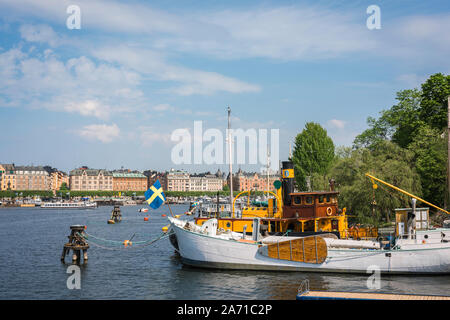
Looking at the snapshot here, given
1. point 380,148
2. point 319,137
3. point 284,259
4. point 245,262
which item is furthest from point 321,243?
point 319,137

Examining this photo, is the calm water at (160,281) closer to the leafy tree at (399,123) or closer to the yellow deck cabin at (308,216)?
the yellow deck cabin at (308,216)

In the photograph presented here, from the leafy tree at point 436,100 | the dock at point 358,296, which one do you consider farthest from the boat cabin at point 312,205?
the leafy tree at point 436,100

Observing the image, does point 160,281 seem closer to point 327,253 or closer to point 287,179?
point 327,253

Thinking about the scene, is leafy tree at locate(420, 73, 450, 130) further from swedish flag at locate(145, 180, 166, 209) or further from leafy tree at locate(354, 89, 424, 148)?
swedish flag at locate(145, 180, 166, 209)

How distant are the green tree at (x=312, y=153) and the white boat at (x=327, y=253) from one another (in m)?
43.6

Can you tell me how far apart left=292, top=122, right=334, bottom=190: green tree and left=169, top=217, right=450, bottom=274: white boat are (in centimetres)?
4356

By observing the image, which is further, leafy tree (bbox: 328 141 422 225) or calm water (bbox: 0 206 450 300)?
leafy tree (bbox: 328 141 422 225)

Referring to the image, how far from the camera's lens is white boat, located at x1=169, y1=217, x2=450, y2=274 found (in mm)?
27234

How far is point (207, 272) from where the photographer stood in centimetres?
3006

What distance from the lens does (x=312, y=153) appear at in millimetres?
73688

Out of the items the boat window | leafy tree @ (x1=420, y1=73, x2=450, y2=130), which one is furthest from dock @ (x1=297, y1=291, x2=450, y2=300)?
leafy tree @ (x1=420, y1=73, x2=450, y2=130)

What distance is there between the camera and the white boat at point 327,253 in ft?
89.4

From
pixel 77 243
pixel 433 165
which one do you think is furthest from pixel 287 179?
pixel 433 165
